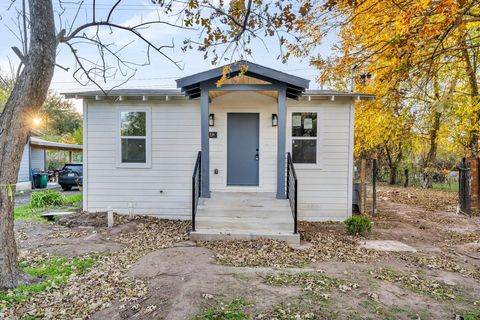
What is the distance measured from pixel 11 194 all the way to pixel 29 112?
967 mm

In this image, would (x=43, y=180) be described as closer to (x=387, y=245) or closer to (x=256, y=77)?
(x=256, y=77)

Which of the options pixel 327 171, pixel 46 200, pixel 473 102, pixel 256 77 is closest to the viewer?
pixel 256 77

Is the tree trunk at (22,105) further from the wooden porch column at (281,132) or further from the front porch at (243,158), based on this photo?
the wooden porch column at (281,132)

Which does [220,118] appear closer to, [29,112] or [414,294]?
[29,112]

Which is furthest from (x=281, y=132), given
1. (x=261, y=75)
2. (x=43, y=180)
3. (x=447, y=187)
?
(x=43, y=180)

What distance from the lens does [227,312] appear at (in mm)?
2877

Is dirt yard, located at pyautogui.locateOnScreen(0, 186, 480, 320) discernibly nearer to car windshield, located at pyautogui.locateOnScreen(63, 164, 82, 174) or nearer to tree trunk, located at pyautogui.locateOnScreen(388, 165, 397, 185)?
car windshield, located at pyautogui.locateOnScreen(63, 164, 82, 174)

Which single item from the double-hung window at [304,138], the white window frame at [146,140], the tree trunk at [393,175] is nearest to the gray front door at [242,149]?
the double-hung window at [304,138]

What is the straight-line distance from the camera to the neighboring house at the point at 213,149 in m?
7.27

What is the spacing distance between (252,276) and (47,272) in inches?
107

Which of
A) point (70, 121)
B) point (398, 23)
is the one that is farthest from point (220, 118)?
point (70, 121)

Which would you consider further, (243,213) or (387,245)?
(243,213)

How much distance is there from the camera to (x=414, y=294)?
3.37m

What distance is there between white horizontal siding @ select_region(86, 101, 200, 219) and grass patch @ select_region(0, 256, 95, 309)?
2.93 metres
